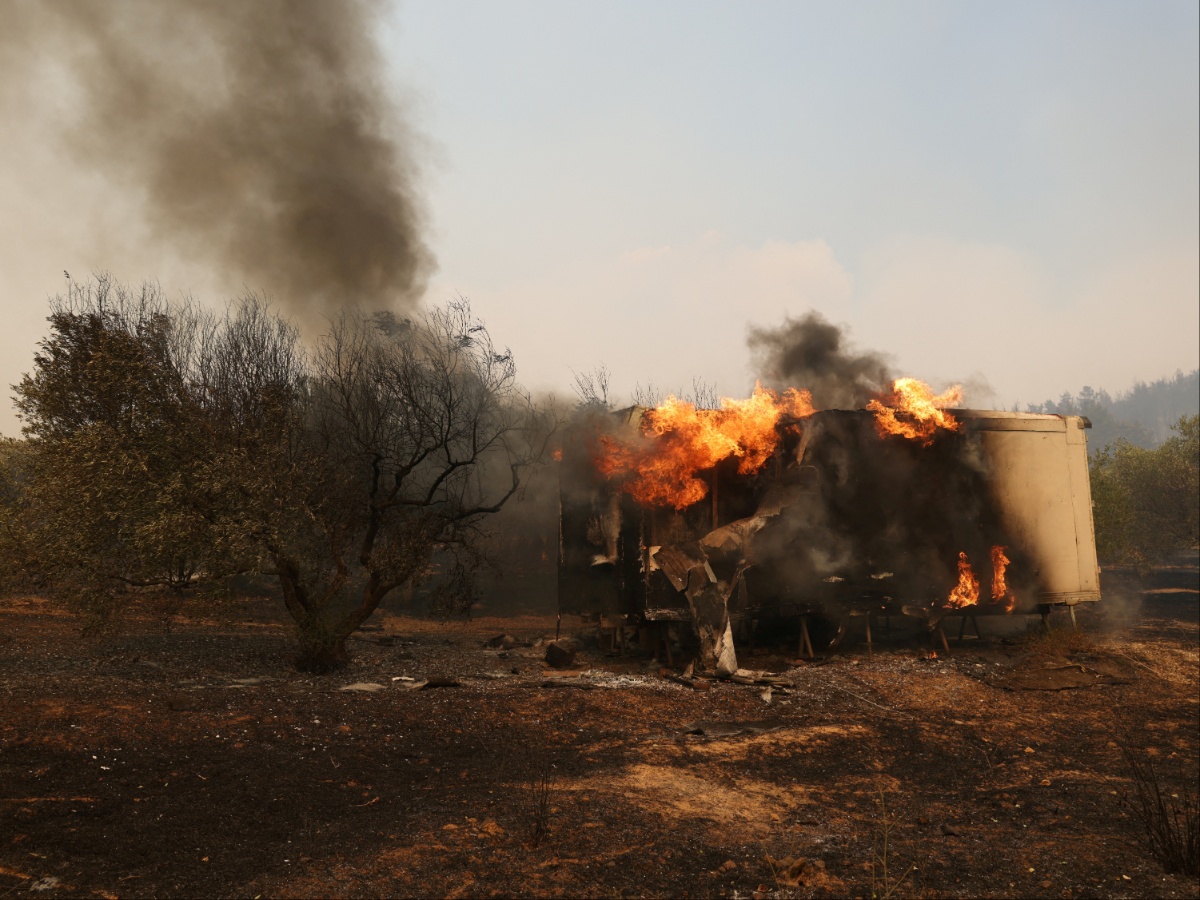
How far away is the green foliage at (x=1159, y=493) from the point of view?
36625 mm

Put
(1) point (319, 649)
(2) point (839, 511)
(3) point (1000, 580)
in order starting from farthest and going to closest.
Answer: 1. (3) point (1000, 580)
2. (2) point (839, 511)
3. (1) point (319, 649)

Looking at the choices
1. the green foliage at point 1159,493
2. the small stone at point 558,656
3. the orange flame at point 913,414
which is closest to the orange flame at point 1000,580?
the orange flame at point 913,414

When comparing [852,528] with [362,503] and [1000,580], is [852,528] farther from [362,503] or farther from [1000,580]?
[362,503]

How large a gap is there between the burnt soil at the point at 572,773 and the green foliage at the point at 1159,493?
22164 mm

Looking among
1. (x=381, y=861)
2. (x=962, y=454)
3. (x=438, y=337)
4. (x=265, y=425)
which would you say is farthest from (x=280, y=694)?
(x=962, y=454)

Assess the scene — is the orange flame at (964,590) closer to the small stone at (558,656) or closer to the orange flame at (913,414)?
the orange flame at (913,414)

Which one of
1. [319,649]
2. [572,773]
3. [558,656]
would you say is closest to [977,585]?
[558,656]

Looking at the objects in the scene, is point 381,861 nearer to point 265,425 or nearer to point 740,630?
point 265,425

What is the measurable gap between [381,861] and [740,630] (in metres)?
13.7

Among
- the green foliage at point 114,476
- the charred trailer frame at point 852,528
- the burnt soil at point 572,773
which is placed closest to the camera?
the burnt soil at point 572,773

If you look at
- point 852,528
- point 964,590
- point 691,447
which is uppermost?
point 691,447

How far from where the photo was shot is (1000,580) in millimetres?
19812

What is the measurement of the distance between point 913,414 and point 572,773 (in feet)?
43.4

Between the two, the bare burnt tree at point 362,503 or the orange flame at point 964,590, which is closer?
the bare burnt tree at point 362,503
